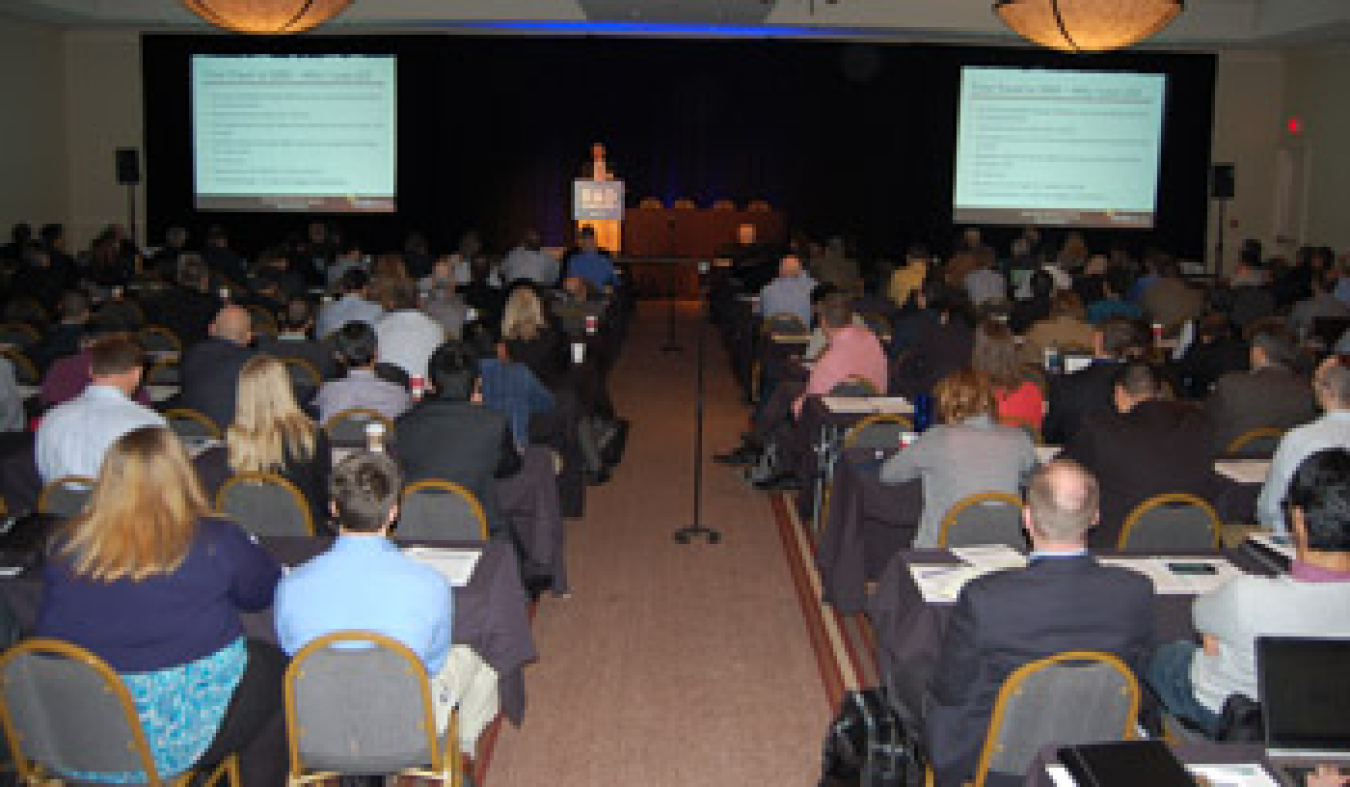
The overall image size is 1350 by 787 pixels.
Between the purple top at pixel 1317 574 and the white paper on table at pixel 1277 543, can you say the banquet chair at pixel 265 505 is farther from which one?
the white paper on table at pixel 1277 543

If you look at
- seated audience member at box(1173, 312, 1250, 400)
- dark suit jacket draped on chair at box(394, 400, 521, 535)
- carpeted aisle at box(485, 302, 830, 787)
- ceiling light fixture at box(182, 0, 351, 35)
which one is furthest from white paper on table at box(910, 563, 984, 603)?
ceiling light fixture at box(182, 0, 351, 35)

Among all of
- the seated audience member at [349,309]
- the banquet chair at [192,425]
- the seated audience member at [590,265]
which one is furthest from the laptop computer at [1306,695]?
the seated audience member at [590,265]

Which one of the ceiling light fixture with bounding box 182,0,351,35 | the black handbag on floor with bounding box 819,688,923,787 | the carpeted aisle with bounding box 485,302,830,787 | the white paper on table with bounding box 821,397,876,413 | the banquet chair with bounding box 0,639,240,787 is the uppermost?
the ceiling light fixture with bounding box 182,0,351,35

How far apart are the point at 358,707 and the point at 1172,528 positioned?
3.06 metres

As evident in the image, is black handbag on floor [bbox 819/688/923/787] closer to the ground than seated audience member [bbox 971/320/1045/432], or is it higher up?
closer to the ground

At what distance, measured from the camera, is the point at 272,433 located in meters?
4.89

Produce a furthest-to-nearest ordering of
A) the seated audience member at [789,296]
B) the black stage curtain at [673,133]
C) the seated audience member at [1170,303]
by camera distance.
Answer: the black stage curtain at [673,133]
the seated audience member at [789,296]
the seated audience member at [1170,303]

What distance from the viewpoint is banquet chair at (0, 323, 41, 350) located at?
848 centimetres

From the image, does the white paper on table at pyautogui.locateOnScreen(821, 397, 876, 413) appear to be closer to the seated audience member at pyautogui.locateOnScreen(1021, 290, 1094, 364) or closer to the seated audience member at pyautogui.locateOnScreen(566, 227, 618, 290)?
the seated audience member at pyautogui.locateOnScreen(1021, 290, 1094, 364)

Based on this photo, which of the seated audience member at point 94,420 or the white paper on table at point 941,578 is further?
the seated audience member at point 94,420

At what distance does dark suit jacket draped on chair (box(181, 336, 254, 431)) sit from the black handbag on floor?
12.6ft

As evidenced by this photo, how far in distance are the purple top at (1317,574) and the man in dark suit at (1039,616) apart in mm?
373

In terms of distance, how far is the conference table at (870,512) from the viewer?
18.6 ft

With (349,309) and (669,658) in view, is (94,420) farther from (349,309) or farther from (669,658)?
(349,309)
